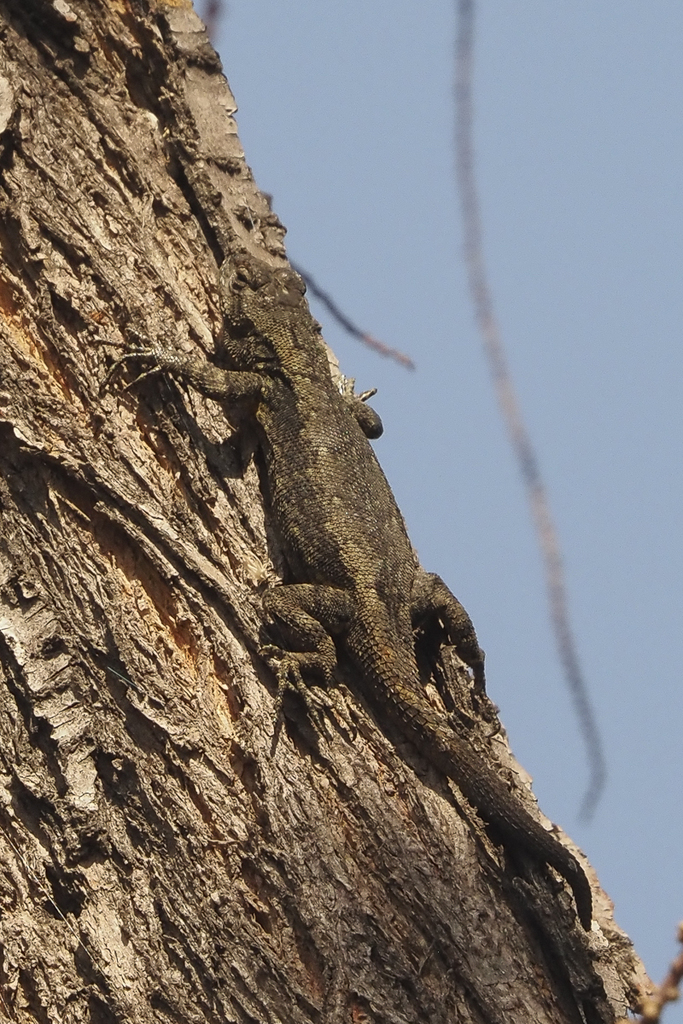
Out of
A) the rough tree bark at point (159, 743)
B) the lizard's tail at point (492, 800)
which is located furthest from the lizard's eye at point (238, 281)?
the lizard's tail at point (492, 800)

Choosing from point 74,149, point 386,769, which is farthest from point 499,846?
point 74,149

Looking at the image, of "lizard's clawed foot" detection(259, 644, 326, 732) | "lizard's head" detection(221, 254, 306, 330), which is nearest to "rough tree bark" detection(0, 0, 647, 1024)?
"lizard's clawed foot" detection(259, 644, 326, 732)

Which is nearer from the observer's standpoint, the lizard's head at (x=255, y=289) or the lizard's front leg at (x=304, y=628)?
the lizard's front leg at (x=304, y=628)

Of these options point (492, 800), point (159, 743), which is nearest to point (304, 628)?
point (159, 743)

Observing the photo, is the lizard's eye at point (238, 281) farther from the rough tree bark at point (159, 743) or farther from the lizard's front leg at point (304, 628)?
the lizard's front leg at point (304, 628)

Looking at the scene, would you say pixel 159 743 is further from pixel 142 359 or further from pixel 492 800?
pixel 142 359

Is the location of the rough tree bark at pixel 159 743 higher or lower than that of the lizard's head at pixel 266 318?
lower

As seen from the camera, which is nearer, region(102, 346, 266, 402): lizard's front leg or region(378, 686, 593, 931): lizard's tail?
region(378, 686, 593, 931): lizard's tail

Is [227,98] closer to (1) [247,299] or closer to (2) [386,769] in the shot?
(1) [247,299]

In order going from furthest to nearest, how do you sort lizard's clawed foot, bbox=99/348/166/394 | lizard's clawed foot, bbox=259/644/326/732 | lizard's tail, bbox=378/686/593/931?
lizard's clawed foot, bbox=99/348/166/394
lizard's tail, bbox=378/686/593/931
lizard's clawed foot, bbox=259/644/326/732

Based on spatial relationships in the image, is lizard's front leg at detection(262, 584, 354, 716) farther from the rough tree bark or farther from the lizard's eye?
the lizard's eye
